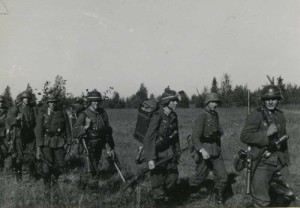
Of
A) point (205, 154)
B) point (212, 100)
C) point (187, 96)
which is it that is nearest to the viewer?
point (205, 154)

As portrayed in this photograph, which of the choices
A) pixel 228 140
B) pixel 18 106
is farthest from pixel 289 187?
pixel 228 140

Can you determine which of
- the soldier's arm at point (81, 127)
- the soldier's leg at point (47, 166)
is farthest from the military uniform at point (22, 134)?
the soldier's arm at point (81, 127)

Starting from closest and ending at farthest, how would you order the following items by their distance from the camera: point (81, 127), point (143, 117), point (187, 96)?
1. point (81, 127)
2. point (143, 117)
3. point (187, 96)

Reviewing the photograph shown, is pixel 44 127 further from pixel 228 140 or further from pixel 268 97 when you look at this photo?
pixel 228 140

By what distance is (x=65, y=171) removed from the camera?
1241 centimetres

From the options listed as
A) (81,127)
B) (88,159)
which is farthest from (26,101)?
(88,159)

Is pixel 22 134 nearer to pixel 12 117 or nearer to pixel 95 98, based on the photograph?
pixel 12 117

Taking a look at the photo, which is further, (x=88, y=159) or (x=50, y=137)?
(x=50, y=137)

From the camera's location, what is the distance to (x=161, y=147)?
8.02 metres

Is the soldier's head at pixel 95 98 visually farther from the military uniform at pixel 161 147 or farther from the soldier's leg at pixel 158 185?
the soldier's leg at pixel 158 185

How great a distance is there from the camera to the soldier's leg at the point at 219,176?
8.62 m

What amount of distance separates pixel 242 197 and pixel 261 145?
2.57m

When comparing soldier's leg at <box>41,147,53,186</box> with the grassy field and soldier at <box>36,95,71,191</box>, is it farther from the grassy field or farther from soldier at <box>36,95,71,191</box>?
the grassy field

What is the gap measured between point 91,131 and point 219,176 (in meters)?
2.76
